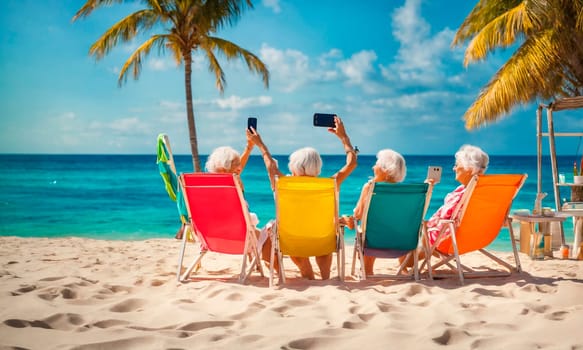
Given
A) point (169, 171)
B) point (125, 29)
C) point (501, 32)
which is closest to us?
point (169, 171)

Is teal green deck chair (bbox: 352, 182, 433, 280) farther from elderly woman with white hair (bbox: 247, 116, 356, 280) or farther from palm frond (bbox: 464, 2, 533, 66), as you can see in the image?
palm frond (bbox: 464, 2, 533, 66)

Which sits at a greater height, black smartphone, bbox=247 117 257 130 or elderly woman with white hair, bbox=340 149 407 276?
black smartphone, bbox=247 117 257 130

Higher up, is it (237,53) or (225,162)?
(237,53)

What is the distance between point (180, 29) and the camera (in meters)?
9.45

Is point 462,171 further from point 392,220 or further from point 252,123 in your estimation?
point 252,123

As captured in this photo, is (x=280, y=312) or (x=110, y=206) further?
(x=110, y=206)

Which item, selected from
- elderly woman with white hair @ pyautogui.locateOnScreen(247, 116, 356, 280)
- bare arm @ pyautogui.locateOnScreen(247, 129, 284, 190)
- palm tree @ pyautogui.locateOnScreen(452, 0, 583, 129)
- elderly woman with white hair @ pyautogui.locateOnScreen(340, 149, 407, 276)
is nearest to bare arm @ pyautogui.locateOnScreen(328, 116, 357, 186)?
elderly woman with white hair @ pyautogui.locateOnScreen(247, 116, 356, 280)

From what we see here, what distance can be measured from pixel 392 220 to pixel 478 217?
741 mm

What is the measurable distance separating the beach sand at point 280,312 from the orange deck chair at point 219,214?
0.27 meters

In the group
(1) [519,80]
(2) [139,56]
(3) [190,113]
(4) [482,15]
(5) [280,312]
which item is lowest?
(5) [280,312]

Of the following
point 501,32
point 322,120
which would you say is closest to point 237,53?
point 501,32

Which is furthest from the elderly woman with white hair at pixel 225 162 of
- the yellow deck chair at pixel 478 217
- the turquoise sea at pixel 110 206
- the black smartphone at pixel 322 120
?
the turquoise sea at pixel 110 206

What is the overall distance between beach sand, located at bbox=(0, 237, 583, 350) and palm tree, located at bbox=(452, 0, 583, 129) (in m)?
5.13

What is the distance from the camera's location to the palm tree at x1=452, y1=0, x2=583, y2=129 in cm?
804
